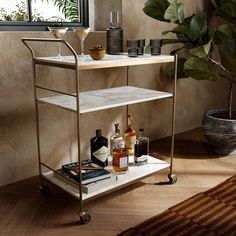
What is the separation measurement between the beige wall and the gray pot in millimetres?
498

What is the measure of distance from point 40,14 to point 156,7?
811mm

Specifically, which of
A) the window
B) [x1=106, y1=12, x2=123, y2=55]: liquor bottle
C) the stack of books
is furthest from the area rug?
the window

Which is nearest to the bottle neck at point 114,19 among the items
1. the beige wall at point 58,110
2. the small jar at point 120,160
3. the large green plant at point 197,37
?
the beige wall at point 58,110

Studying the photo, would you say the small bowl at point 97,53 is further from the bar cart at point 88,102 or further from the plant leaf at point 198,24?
the plant leaf at point 198,24

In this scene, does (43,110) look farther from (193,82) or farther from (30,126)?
(193,82)

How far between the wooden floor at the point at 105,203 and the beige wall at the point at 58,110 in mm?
203

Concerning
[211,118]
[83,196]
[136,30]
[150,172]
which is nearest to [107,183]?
[83,196]

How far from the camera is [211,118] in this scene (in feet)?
8.58

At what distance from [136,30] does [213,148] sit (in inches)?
44.1

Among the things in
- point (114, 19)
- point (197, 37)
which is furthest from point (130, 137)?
point (197, 37)

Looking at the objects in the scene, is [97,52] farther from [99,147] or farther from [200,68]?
[200,68]

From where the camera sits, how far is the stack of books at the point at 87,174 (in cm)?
183

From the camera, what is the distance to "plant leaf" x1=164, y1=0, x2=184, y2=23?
91.8 inches

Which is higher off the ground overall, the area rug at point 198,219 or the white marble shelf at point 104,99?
the white marble shelf at point 104,99
